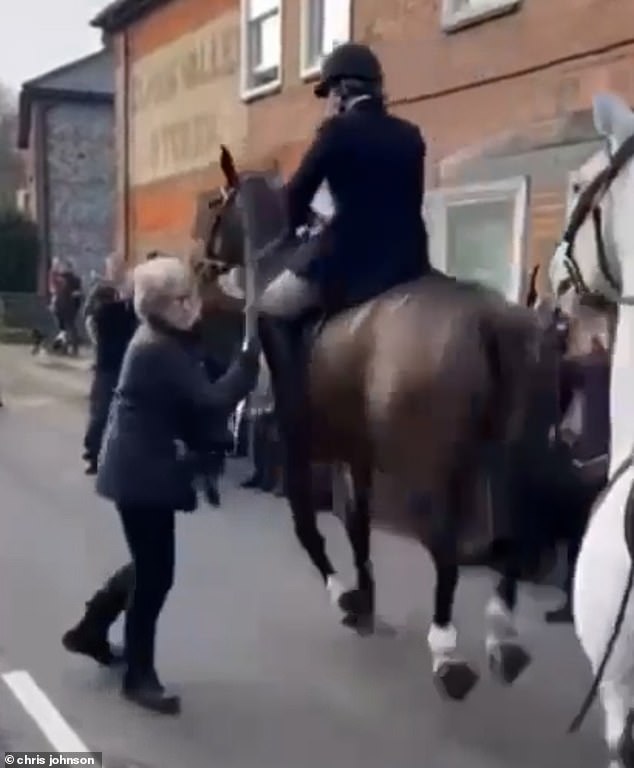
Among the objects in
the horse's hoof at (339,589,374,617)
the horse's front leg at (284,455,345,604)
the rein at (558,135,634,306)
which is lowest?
the horse's hoof at (339,589,374,617)

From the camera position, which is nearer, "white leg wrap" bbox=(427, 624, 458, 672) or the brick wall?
"white leg wrap" bbox=(427, 624, 458, 672)

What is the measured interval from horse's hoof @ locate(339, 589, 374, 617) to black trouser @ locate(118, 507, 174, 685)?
3.92 ft

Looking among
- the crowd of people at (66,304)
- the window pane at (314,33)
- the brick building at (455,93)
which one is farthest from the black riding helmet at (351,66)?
the crowd of people at (66,304)

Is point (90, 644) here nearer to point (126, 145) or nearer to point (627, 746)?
point (627, 746)

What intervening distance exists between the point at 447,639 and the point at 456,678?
0.76 feet

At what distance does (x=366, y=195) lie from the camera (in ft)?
19.4

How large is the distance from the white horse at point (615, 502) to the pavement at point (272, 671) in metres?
1.69

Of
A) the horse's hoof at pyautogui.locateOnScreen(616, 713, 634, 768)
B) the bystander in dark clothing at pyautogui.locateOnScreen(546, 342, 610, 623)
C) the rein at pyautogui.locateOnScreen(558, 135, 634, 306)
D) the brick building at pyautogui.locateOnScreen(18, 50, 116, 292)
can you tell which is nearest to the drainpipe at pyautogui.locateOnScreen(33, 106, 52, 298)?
the brick building at pyautogui.locateOnScreen(18, 50, 116, 292)

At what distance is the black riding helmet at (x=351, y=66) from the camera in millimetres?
5840

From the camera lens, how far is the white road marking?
5055 mm

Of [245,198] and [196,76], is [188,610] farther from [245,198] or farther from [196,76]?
[196,76]

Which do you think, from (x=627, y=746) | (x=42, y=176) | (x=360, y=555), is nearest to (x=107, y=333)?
(x=360, y=555)

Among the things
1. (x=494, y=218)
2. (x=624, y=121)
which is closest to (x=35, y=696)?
(x=624, y=121)

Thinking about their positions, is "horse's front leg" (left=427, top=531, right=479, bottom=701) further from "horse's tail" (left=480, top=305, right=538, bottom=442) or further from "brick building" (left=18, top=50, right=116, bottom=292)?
"brick building" (left=18, top=50, right=116, bottom=292)
